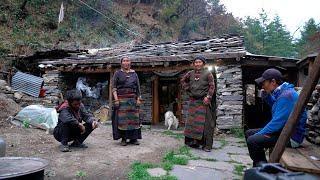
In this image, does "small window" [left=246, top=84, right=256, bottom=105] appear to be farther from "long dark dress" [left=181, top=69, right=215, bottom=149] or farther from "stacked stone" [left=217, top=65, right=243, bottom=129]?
"long dark dress" [left=181, top=69, right=215, bottom=149]

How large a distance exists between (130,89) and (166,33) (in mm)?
21029

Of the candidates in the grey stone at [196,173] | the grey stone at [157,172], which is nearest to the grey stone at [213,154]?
the grey stone at [196,173]

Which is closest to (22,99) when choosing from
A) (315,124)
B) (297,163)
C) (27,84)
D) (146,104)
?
(27,84)

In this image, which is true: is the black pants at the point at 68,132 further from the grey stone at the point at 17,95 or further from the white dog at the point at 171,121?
the grey stone at the point at 17,95

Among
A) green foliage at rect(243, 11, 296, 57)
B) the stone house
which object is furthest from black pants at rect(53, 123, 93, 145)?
green foliage at rect(243, 11, 296, 57)

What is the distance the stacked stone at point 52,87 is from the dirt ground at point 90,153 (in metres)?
3.78

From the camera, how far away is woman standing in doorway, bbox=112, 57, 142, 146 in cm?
622

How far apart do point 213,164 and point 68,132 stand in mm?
2418

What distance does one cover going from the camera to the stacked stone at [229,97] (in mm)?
8695

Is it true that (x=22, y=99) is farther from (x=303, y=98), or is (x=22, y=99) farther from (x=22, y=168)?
(x=303, y=98)

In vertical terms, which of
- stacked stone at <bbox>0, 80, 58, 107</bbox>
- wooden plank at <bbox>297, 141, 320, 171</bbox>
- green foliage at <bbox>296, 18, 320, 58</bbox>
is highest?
green foliage at <bbox>296, 18, 320, 58</bbox>

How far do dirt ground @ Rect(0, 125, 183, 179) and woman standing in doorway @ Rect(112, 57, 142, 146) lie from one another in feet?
0.81

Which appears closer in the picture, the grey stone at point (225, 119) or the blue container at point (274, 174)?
the blue container at point (274, 174)

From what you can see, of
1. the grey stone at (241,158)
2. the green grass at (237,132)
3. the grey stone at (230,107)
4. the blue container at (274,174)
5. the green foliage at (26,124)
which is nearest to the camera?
the blue container at (274,174)
